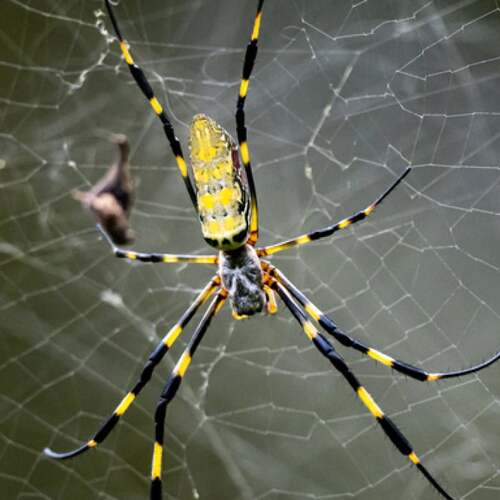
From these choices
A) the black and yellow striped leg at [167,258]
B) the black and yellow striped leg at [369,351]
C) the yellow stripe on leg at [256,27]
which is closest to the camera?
the yellow stripe on leg at [256,27]

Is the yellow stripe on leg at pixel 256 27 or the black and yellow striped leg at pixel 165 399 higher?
the yellow stripe on leg at pixel 256 27

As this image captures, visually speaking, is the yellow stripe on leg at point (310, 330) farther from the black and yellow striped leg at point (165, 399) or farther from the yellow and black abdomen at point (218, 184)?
the yellow and black abdomen at point (218, 184)

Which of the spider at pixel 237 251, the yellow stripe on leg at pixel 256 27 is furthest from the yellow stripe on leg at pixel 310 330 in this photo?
the yellow stripe on leg at pixel 256 27

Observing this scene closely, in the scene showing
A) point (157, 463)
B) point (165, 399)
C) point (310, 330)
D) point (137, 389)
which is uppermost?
point (137, 389)

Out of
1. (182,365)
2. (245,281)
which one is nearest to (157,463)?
(182,365)

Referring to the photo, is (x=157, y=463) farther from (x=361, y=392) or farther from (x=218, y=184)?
(x=218, y=184)

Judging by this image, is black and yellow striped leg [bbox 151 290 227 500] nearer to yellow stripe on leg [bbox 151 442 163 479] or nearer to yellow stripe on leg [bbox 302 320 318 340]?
yellow stripe on leg [bbox 151 442 163 479]

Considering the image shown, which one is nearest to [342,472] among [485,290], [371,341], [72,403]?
[371,341]

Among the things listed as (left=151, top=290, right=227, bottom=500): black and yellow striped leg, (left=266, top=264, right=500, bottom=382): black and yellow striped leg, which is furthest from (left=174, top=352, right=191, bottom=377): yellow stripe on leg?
(left=266, top=264, right=500, bottom=382): black and yellow striped leg
